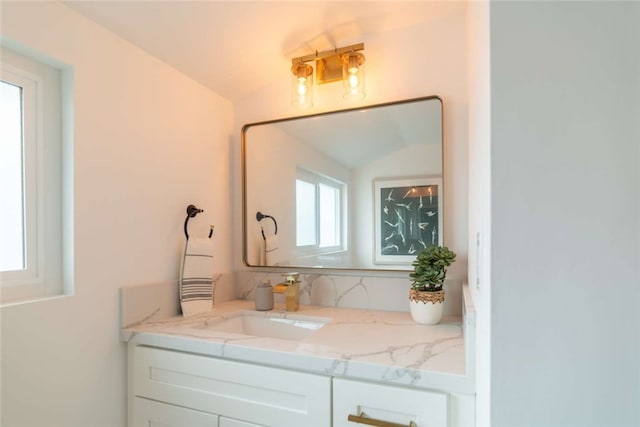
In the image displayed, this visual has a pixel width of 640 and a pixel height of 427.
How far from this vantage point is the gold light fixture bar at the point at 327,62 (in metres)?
1.54

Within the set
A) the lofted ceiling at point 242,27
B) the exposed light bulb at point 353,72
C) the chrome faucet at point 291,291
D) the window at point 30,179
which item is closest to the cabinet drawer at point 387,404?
the chrome faucet at point 291,291

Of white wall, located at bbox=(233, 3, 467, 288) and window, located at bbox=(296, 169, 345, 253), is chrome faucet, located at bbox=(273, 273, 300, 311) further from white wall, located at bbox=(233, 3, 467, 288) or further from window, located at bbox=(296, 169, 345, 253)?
white wall, located at bbox=(233, 3, 467, 288)

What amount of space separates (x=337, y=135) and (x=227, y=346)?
0.99 metres

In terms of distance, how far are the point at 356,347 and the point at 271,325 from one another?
55 centimetres

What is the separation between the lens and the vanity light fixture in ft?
4.94

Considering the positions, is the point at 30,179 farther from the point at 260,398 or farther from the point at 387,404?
the point at 387,404

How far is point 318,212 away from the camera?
1622mm

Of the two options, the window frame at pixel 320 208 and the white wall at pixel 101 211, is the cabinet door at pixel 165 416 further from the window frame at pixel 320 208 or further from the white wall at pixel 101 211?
the window frame at pixel 320 208

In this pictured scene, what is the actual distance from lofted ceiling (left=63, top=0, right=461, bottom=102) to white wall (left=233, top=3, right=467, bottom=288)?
0.17 ft
